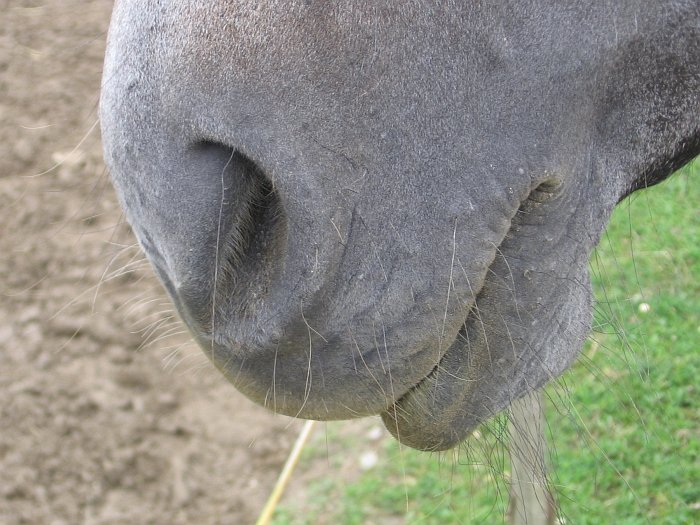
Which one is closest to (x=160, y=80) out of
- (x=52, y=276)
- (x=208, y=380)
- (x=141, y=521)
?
(x=141, y=521)

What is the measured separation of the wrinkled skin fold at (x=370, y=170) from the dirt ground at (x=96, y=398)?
1560mm

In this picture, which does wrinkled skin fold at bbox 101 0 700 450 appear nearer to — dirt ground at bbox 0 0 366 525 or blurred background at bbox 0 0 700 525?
blurred background at bbox 0 0 700 525

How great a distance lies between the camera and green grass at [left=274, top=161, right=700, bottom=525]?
2.75 m

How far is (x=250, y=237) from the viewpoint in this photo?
4.00 ft

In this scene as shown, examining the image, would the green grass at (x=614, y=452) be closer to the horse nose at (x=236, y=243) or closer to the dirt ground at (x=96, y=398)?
the dirt ground at (x=96, y=398)

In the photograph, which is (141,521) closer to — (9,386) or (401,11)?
(9,386)

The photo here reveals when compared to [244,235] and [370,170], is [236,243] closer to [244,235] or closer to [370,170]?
[244,235]

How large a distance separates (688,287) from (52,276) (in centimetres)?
285

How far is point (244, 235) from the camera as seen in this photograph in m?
1.20

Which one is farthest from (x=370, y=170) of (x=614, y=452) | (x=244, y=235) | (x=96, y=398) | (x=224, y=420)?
(x=96, y=398)

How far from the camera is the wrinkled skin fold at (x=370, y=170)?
1.15 metres

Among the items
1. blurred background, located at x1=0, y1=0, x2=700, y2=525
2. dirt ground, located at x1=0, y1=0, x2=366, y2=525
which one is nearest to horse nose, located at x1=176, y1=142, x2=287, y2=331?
blurred background, located at x1=0, y1=0, x2=700, y2=525

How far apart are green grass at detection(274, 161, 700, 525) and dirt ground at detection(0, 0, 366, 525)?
1.10 ft

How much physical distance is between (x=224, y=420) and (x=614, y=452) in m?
1.57
